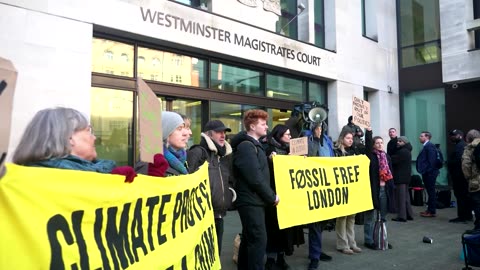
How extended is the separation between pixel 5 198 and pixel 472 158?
741 centimetres

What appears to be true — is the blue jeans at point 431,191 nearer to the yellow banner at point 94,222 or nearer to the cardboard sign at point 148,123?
the yellow banner at point 94,222

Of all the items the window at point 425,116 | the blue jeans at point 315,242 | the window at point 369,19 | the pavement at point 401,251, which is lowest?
the pavement at point 401,251

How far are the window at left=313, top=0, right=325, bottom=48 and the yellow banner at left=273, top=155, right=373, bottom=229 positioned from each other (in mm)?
7290

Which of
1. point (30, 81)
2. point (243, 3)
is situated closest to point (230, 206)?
point (30, 81)

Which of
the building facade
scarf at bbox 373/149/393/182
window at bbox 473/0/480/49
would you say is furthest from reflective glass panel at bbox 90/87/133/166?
window at bbox 473/0/480/49

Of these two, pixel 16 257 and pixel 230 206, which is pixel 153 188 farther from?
pixel 230 206

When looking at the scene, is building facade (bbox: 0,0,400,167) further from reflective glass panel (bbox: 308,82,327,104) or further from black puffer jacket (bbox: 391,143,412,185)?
black puffer jacket (bbox: 391,143,412,185)

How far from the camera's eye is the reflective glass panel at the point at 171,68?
8.54m

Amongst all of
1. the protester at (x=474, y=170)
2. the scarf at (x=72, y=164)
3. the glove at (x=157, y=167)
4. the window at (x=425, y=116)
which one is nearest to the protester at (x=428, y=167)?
the protester at (x=474, y=170)

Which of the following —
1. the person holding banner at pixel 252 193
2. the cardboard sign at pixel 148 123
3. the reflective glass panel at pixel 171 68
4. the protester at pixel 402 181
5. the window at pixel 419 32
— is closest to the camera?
the cardboard sign at pixel 148 123

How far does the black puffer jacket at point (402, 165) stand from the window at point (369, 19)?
620cm

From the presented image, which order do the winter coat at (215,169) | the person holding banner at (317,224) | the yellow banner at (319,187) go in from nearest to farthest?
the winter coat at (215,169) → the yellow banner at (319,187) → the person holding banner at (317,224)

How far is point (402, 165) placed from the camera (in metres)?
8.87

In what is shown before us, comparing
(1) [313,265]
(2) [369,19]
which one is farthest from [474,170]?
(2) [369,19]
